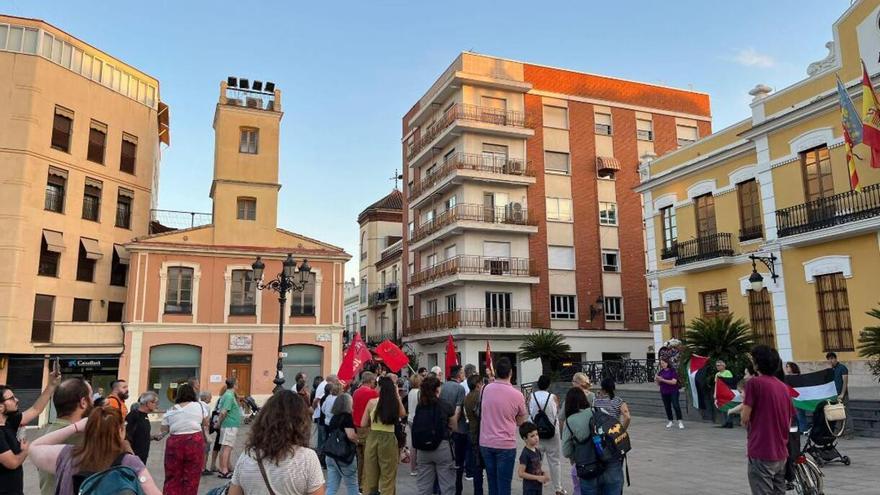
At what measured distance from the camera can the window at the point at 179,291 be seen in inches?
1117

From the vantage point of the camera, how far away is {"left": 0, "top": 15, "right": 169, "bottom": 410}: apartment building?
85.5 feet

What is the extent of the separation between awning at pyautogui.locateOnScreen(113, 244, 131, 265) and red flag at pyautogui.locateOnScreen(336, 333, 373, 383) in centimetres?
1930

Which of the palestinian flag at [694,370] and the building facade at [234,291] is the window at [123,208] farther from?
the palestinian flag at [694,370]

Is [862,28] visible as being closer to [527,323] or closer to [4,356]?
[527,323]

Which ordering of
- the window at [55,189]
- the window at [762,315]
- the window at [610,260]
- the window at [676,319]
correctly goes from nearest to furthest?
the window at [762,315], the window at [676,319], the window at [55,189], the window at [610,260]

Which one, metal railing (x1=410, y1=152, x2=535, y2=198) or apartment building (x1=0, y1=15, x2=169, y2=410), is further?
metal railing (x1=410, y1=152, x2=535, y2=198)

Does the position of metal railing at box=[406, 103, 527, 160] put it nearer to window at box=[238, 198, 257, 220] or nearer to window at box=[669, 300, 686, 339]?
window at box=[238, 198, 257, 220]

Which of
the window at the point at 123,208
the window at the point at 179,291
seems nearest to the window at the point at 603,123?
the window at the point at 179,291

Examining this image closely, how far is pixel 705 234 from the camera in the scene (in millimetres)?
23516

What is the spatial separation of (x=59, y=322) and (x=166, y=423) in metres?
22.8

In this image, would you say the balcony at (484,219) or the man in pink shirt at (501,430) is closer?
the man in pink shirt at (501,430)

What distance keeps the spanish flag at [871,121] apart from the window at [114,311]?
29687mm

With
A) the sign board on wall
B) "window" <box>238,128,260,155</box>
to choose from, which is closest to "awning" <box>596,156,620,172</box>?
"window" <box>238,128,260,155</box>

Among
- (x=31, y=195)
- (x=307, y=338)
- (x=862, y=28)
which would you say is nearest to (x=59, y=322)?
(x=31, y=195)
